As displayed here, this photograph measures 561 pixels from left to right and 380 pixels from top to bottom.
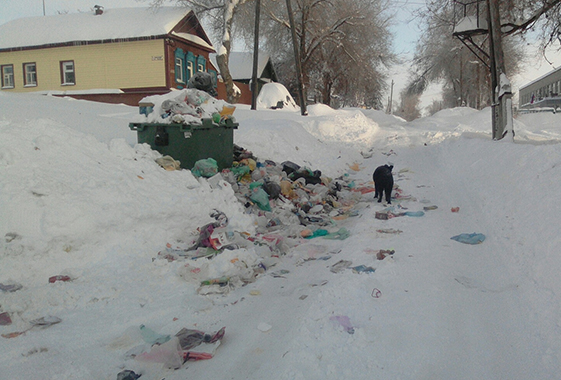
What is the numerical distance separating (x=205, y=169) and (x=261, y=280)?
3372 mm

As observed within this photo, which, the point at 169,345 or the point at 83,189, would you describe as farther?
the point at 83,189

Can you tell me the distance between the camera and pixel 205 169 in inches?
296

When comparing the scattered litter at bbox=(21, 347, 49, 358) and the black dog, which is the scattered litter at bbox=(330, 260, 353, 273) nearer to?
the scattered litter at bbox=(21, 347, 49, 358)

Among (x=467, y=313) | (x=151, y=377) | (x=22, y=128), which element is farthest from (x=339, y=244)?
(x=22, y=128)

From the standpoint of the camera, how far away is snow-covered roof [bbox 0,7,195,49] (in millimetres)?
24859

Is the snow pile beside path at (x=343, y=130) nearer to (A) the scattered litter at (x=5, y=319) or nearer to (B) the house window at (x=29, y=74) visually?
(A) the scattered litter at (x=5, y=319)

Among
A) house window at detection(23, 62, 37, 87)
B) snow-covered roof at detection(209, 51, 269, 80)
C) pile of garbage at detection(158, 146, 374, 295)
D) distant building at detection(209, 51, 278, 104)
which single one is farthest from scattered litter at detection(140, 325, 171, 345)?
snow-covered roof at detection(209, 51, 269, 80)

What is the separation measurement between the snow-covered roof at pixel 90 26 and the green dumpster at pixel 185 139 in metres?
18.7

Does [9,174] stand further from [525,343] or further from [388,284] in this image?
[525,343]

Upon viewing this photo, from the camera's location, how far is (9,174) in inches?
191

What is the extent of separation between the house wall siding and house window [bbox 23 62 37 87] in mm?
194

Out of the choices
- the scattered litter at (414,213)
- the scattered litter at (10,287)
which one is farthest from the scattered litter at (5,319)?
the scattered litter at (414,213)

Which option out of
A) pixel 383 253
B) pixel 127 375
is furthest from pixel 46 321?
pixel 383 253

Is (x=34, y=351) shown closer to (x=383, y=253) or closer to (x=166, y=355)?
(x=166, y=355)
